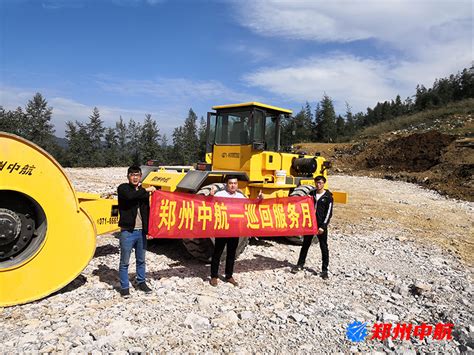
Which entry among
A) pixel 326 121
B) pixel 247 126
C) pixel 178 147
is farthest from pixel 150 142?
pixel 247 126

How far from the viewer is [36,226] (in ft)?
13.4

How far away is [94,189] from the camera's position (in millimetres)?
13805

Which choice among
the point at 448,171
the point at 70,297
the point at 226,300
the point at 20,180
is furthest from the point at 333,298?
the point at 448,171

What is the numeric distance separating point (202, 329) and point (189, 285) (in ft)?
3.90

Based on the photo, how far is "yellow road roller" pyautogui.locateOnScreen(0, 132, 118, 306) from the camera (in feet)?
12.4

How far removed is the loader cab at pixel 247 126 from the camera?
712 centimetres

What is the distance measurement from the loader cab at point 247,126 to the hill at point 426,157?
37.9 ft

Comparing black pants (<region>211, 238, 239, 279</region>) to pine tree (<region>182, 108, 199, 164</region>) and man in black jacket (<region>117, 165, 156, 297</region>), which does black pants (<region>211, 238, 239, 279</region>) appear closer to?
man in black jacket (<region>117, 165, 156, 297</region>)

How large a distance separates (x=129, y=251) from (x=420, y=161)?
23.0 m

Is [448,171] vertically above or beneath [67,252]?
above

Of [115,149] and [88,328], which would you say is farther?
[115,149]

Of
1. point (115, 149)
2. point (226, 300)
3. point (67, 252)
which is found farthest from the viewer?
point (115, 149)

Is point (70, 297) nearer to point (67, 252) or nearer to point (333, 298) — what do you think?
point (67, 252)

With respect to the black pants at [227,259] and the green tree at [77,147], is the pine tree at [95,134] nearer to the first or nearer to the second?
the green tree at [77,147]
